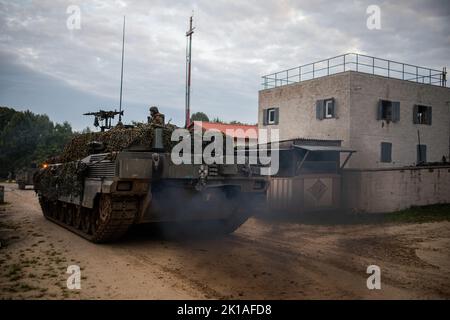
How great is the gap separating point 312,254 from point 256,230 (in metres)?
3.39

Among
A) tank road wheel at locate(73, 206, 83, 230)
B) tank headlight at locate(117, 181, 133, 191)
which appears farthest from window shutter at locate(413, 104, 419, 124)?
tank headlight at locate(117, 181, 133, 191)

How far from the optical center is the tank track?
24.7ft

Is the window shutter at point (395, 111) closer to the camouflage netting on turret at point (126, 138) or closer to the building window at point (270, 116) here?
the building window at point (270, 116)

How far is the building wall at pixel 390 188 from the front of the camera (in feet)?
49.1

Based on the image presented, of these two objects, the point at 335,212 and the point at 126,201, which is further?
the point at 335,212

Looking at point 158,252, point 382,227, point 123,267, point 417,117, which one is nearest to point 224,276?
point 123,267

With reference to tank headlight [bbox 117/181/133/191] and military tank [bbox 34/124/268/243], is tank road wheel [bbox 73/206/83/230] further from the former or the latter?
tank headlight [bbox 117/181/133/191]

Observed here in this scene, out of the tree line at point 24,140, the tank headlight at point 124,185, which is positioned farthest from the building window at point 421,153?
the tree line at point 24,140

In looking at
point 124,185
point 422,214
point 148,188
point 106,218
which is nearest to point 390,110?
point 422,214

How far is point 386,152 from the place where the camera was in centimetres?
1933

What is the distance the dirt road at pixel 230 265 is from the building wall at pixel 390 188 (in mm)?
4390

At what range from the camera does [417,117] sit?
20.6m

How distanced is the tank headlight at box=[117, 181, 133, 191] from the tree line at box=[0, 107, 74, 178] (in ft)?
130

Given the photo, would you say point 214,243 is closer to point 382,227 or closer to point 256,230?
point 256,230
